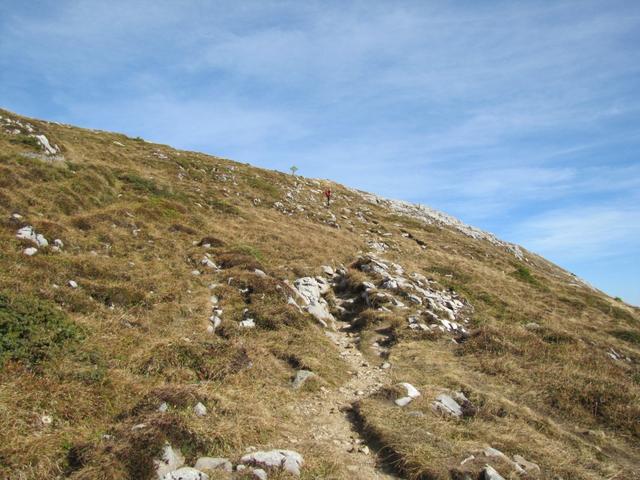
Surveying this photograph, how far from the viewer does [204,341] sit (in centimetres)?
1124

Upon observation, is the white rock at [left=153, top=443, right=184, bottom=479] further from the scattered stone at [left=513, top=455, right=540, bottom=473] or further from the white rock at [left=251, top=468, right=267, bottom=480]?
the scattered stone at [left=513, top=455, right=540, bottom=473]

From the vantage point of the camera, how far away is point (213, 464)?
22.1 feet

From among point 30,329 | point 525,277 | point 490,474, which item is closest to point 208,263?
point 30,329

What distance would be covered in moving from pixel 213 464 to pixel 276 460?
1.06 meters

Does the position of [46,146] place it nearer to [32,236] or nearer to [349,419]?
[32,236]

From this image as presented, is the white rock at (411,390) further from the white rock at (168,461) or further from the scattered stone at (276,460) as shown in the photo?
the white rock at (168,461)

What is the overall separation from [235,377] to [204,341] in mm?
1814

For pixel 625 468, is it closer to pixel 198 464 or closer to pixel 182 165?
pixel 198 464

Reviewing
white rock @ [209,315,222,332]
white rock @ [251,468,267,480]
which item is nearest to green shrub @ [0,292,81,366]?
white rock @ [209,315,222,332]

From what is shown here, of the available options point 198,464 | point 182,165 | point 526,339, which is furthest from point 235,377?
point 182,165

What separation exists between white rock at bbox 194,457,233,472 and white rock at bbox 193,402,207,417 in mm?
1217

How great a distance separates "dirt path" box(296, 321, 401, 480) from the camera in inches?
310

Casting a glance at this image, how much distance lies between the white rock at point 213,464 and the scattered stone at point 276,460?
269 millimetres

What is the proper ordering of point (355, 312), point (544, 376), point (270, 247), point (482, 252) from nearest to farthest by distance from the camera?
1. point (544, 376)
2. point (355, 312)
3. point (270, 247)
4. point (482, 252)
